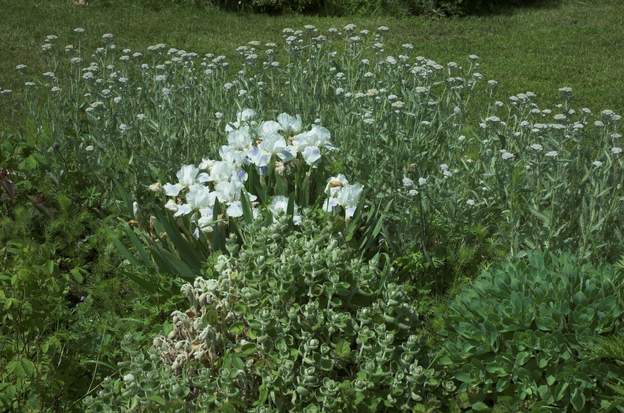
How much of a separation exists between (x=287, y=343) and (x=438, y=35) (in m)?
7.68

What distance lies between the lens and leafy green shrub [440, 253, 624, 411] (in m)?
3.08

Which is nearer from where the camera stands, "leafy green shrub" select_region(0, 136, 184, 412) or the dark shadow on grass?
"leafy green shrub" select_region(0, 136, 184, 412)

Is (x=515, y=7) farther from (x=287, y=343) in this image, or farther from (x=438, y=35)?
(x=287, y=343)

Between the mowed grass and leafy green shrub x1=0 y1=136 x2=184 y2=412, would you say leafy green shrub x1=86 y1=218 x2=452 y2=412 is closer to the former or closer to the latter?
leafy green shrub x1=0 y1=136 x2=184 y2=412

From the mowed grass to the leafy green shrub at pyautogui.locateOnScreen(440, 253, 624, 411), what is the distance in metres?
5.08

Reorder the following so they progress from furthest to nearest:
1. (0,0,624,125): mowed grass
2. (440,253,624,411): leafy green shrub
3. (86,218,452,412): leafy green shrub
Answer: (0,0,624,125): mowed grass < (440,253,624,411): leafy green shrub < (86,218,452,412): leafy green shrub

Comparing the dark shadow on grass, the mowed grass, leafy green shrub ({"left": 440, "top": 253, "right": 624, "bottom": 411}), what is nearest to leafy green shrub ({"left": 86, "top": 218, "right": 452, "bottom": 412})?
leafy green shrub ({"left": 440, "top": 253, "right": 624, "bottom": 411})

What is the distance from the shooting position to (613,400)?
3072mm

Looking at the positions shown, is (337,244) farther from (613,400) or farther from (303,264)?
(613,400)

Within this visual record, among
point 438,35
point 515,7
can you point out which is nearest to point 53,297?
point 438,35

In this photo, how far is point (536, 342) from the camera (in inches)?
122

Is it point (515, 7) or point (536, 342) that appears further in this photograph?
point (515, 7)

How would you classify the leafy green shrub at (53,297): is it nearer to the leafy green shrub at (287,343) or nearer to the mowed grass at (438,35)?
the leafy green shrub at (287,343)

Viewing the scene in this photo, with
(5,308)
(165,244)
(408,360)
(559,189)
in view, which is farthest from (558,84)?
(5,308)
